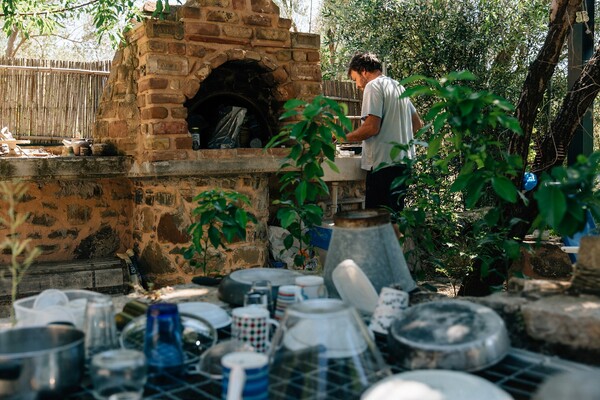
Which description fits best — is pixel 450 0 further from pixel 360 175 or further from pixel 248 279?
pixel 248 279

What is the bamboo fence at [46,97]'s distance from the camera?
21.5 feet

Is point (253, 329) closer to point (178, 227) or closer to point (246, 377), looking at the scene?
point (246, 377)

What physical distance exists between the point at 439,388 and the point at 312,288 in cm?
67

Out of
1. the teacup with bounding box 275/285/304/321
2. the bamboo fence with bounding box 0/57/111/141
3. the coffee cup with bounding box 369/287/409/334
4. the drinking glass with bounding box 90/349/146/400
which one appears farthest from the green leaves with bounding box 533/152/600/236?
the bamboo fence with bounding box 0/57/111/141

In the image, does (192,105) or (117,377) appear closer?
(117,377)

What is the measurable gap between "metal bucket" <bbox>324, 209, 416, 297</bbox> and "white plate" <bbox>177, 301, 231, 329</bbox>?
1.17 feet

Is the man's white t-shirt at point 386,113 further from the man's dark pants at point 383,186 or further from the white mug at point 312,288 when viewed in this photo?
the white mug at point 312,288

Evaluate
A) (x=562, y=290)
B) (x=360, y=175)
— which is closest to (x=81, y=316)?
(x=562, y=290)

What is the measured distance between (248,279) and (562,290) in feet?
3.22

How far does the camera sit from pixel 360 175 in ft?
17.3

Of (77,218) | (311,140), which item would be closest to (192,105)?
(77,218)

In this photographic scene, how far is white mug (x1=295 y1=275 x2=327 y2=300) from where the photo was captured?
1829mm

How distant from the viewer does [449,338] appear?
1.45 metres

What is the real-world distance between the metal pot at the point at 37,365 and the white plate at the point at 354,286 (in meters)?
0.75
